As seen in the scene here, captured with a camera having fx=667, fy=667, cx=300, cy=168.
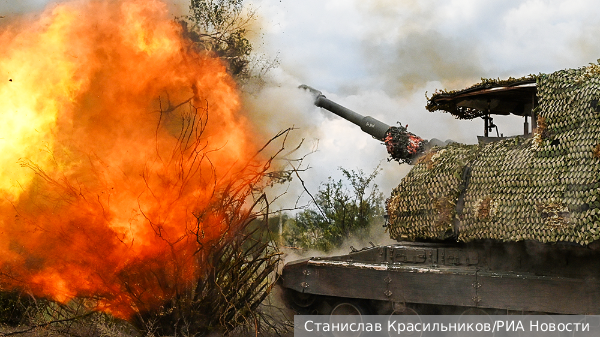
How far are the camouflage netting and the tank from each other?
0.7 inches

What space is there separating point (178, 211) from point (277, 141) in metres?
2.63

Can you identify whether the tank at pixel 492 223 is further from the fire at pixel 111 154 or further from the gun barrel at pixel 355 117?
the fire at pixel 111 154

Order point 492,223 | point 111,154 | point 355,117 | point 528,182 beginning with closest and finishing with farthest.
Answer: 1. point 528,182
2. point 111,154
3. point 492,223
4. point 355,117

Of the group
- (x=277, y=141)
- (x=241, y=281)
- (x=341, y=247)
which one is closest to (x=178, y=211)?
(x=241, y=281)

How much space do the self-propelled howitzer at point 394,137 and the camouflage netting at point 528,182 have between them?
653 mm

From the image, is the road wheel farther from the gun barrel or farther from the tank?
the gun barrel

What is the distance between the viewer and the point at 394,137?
1301cm

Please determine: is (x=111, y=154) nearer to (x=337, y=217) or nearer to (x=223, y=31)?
(x=223, y=31)

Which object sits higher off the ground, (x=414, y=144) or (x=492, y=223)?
(x=414, y=144)

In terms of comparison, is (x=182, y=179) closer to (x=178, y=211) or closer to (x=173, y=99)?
(x=178, y=211)

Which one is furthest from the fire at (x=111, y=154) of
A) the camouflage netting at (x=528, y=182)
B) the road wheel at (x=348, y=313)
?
the road wheel at (x=348, y=313)

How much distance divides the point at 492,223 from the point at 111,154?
19.8ft

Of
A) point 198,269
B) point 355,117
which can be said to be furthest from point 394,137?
point 198,269

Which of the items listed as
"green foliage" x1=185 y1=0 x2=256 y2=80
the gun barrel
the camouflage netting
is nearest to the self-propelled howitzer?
the gun barrel
